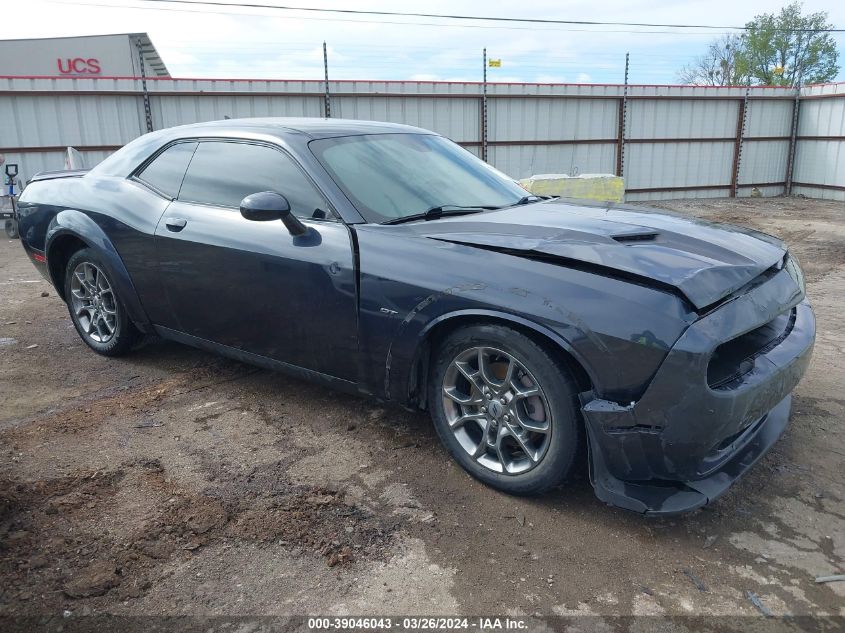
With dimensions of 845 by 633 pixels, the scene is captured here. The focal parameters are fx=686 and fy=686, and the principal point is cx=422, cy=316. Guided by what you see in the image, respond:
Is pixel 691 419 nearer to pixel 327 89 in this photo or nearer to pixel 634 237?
pixel 634 237

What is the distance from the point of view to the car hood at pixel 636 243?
104 inches

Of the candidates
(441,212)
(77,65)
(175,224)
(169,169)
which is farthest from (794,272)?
(77,65)

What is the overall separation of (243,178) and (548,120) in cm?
1402

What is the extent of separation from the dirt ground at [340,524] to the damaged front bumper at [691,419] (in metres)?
0.22

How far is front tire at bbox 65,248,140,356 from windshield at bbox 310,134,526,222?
1.91m

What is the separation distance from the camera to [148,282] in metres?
4.18

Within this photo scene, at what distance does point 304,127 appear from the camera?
153 inches

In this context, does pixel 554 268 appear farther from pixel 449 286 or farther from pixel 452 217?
pixel 452 217

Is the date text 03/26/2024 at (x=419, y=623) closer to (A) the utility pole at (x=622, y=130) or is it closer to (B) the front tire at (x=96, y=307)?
(B) the front tire at (x=96, y=307)

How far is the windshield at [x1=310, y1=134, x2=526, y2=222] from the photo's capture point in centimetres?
346

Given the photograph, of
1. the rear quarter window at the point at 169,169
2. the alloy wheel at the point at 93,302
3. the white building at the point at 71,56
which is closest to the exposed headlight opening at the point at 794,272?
the rear quarter window at the point at 169,169

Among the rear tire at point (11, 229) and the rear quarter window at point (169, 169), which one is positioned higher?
the rear quarter window at point (169, 169)

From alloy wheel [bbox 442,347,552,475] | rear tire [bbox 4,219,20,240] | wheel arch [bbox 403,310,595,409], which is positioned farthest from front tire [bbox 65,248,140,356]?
rear tire [bbox 4,219,20,240]

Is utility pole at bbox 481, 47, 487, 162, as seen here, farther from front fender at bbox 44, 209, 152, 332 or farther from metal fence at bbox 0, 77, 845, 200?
front fender at bbox 44, 209, 152, 332
